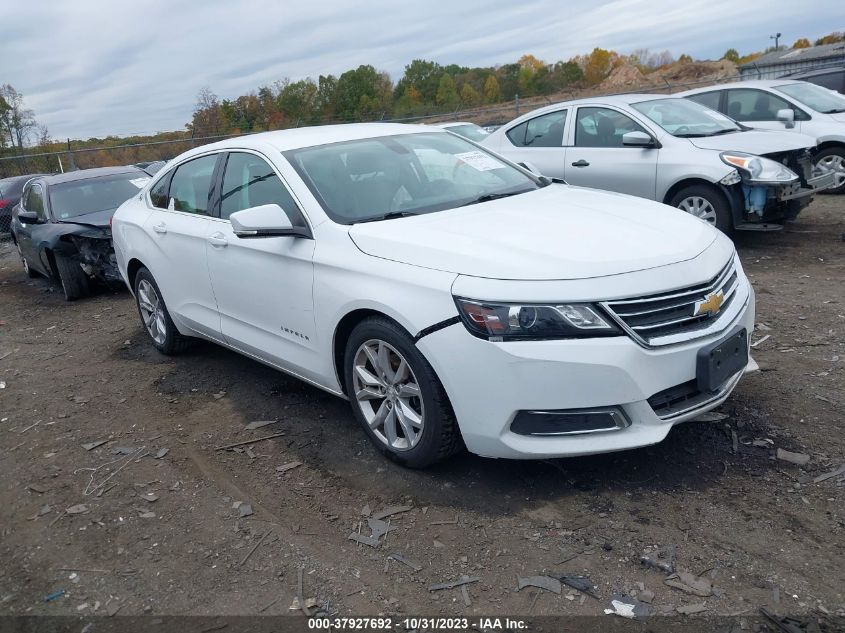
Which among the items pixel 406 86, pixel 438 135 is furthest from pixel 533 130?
pixel 406 86

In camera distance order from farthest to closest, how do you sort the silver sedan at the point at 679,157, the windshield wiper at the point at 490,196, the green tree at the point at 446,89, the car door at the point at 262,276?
the green tree at the point at 446,89, the silver sedan at the point at 679,157, the windshield wiper at the point at 490,196, the car door at the point at 262,276

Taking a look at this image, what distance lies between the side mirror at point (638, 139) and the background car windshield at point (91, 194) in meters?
5.99

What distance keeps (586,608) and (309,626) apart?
1.03 m

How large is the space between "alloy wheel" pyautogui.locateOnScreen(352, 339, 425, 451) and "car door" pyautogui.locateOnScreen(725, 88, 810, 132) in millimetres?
8796

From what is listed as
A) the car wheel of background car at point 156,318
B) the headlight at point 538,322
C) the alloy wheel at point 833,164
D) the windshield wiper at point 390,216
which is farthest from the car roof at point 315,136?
the alloy wheel at point 833,164

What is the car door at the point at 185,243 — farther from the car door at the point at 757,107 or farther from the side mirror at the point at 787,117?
the car door at the point at 757,107

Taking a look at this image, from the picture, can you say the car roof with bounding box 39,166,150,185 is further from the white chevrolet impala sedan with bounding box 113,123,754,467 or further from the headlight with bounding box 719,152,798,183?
the headlight with bounding box 719,152,798,183

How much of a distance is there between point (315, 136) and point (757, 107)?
8.28m

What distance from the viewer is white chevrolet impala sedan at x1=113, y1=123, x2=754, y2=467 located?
3182mm

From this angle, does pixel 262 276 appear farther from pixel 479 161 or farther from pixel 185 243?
pixel 479 161

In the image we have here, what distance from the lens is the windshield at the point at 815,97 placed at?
35.9 ft

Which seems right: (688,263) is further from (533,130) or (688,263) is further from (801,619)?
(533,130)

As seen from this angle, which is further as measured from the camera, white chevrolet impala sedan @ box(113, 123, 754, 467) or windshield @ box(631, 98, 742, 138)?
windshield @ box(631, 98, 742, 138)

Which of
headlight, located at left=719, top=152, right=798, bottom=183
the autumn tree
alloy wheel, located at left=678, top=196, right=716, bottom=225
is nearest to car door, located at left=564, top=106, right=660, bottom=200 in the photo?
alloy wheel, located at left=678, top=196, right=716, bottom=225
